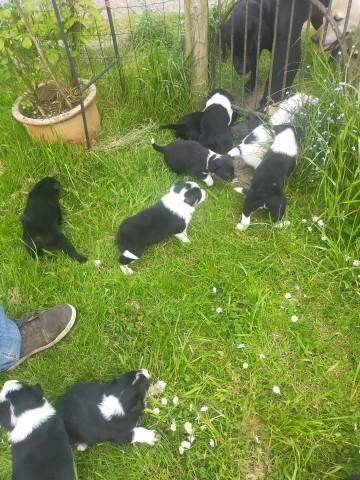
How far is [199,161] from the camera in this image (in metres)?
3.22

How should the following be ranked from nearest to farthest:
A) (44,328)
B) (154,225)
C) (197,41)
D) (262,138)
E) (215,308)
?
(44,328)
(215,308)
(154,225)
(262,138)
(197,41)

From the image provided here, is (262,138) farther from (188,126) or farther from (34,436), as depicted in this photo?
(34,436)

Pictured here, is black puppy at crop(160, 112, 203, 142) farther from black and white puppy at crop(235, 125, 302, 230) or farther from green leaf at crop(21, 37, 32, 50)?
green leaf at crop(21, 37, 32, 50)

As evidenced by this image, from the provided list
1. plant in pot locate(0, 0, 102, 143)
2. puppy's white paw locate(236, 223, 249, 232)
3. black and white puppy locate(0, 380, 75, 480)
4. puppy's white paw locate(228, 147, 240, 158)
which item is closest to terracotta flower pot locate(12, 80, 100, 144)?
plant in pot locate(0, 0, 102, 143)

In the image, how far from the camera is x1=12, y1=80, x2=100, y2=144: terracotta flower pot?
3293 millimetres

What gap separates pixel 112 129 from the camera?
3.76m

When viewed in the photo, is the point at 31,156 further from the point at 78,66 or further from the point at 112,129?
the point at 78,66

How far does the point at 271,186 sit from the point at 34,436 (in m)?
2.10

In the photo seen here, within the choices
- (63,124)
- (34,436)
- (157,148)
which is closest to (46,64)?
(63,124)

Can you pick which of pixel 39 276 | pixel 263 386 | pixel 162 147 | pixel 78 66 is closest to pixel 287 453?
pixel 263 386

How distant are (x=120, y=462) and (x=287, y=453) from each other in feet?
2.82

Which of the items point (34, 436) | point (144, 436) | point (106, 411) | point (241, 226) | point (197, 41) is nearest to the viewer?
point (34, 436)

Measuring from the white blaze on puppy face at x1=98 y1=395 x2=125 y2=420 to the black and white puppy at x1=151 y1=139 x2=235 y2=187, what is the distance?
6.28 ft

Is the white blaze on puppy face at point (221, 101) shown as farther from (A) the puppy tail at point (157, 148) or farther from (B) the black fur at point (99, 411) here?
(B) the black fur at point (99, 411)
